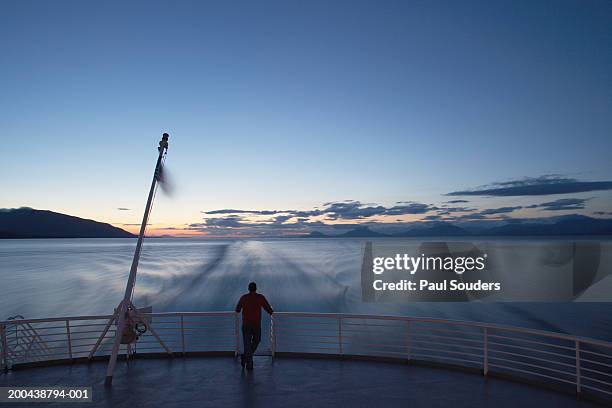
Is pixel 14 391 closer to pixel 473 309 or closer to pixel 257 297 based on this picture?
pixel 257 297

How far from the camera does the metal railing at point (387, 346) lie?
19.9 feet

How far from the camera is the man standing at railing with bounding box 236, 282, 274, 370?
6.75 m

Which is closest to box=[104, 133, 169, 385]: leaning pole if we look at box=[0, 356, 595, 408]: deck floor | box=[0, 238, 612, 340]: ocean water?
box=[0, 356, 595, 408]: deck floor

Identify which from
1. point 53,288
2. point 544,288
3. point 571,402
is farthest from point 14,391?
point 544,288

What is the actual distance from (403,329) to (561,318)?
1480cm

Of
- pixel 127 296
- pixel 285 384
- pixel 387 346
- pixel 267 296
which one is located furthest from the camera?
pixel 267 296

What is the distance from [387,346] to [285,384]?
5757mm

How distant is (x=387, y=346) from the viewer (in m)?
11.2

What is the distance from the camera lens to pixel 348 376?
252 inches

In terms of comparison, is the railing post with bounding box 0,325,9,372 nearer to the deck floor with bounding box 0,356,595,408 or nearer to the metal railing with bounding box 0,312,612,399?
the metal railing with bounding box 0,312,612,399

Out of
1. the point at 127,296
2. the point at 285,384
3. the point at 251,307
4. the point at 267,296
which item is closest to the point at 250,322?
the point at 251,307

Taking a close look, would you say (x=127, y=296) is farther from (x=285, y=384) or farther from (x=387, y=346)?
(x=387, y=346)

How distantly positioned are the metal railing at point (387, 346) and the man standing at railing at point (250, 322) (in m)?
0.37

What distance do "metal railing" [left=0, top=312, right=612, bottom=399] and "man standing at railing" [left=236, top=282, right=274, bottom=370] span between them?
37cm
